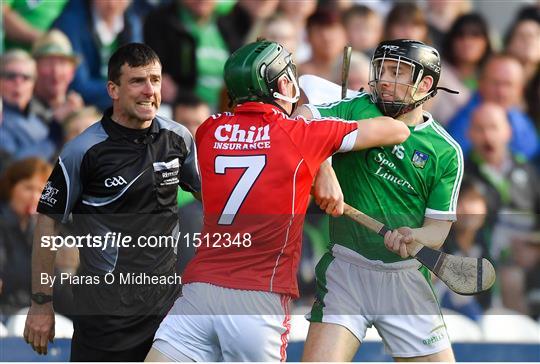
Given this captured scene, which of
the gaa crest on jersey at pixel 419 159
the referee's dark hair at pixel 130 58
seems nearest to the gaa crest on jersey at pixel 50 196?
the referee's dark hair at pixel 130 58

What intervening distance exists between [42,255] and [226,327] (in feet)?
3.85

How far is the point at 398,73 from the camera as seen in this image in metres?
5.75

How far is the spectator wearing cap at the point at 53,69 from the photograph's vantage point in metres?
9.39

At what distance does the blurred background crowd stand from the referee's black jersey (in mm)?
3076

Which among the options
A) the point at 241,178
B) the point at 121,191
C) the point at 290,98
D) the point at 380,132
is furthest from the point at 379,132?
the point at 121,191

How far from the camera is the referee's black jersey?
5906 millimetres

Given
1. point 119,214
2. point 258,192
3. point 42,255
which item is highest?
point 258,192

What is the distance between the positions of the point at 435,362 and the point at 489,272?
538 millimetres

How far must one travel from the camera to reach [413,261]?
19.4 feet

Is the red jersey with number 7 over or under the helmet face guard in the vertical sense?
under

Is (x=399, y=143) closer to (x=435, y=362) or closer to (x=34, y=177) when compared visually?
(x=435, y=362)

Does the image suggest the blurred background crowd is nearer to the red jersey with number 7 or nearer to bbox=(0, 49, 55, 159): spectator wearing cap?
bbox=(0, 49, 55, 159): spectator wearing cap

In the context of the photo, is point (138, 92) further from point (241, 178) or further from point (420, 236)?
point (420, 236)

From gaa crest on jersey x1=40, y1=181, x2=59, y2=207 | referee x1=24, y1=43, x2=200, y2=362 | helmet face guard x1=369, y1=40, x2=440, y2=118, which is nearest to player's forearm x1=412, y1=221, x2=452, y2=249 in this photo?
helmet face guard x1=369, y1=40, x2=440, y2=118
